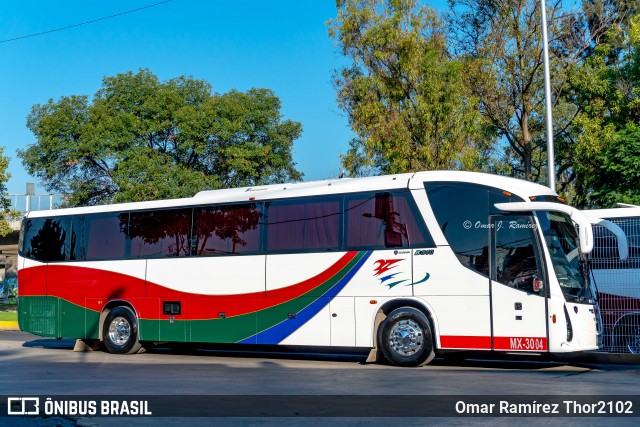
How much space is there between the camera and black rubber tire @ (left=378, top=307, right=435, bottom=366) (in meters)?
14.4


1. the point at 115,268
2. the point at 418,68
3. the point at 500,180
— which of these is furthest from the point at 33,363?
the point at 418,68

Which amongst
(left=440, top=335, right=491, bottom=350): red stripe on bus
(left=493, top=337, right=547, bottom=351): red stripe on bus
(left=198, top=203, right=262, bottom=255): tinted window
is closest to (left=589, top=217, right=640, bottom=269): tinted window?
(left=493, top=337, right=547, bottom=351): red stripe on bus

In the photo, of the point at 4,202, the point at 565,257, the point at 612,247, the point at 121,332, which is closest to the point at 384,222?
the point at 565,257

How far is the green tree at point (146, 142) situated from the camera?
41500 millimetres

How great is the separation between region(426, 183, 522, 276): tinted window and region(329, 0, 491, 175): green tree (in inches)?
361

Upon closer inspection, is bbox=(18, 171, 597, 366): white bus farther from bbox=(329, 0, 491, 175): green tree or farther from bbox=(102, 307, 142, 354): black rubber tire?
bbox=(329, 0, 491, 175): green tree

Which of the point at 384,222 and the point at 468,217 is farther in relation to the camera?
the point at 384,222

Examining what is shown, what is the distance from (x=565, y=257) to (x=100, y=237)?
10.2m

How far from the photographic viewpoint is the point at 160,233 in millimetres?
17922

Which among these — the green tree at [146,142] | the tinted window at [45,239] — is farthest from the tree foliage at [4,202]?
the tinted window at [45,239]

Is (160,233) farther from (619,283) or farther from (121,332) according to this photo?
(619,283)

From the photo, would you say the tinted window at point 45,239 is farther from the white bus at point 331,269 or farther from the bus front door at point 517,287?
the bus front door at point 517,287

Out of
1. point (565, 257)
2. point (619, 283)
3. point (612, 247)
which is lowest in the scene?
point (619, 283)

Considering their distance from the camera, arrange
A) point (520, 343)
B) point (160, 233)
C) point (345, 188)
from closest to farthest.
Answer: point (520, 343), point (345, 188), point (160, 233)
